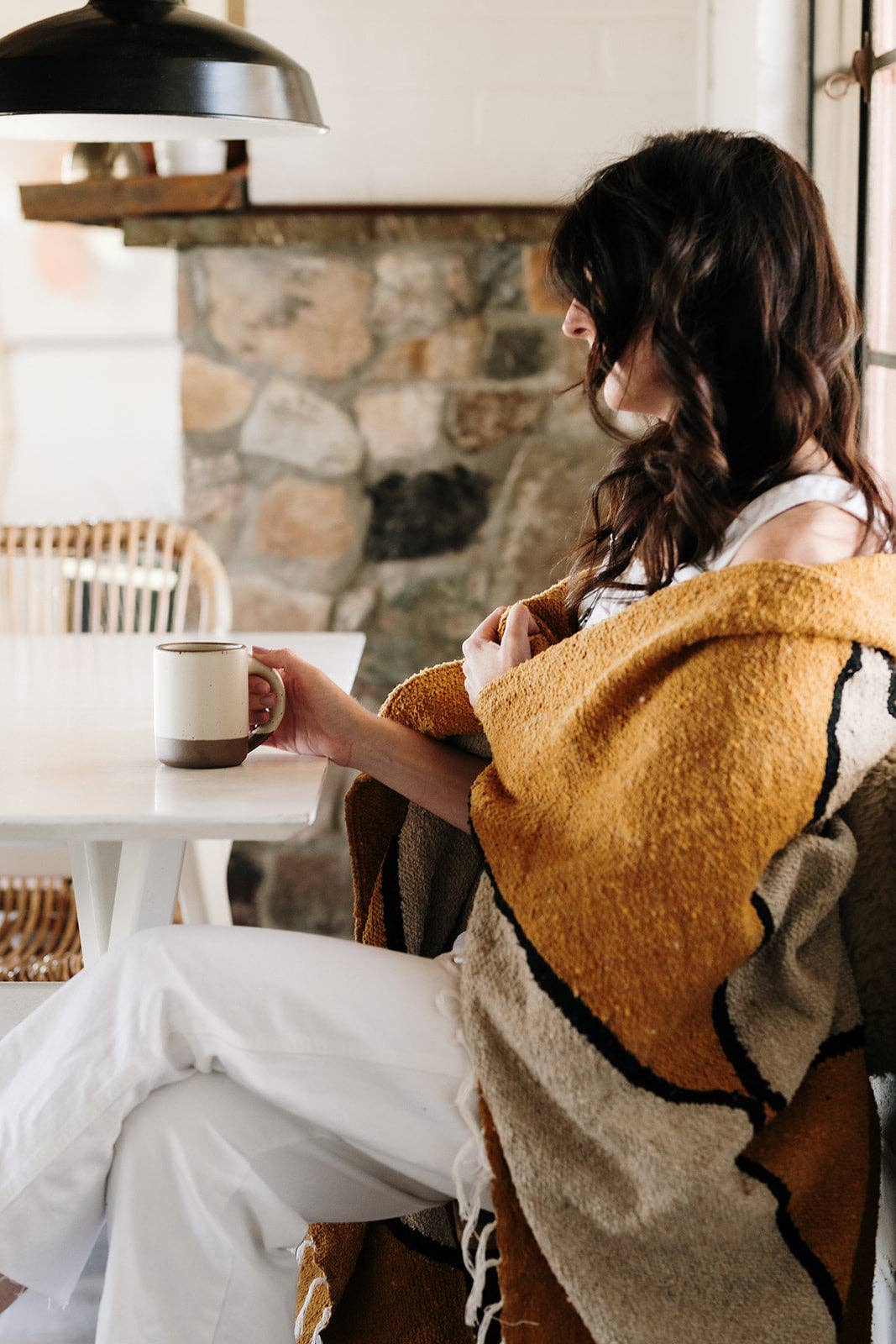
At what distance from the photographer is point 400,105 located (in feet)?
7.78

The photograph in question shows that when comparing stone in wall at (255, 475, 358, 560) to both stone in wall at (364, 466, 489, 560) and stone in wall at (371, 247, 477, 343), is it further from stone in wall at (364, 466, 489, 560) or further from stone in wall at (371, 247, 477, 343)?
stone in wall at (371, 247, 477, 343)

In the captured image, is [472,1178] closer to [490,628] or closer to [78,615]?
[490,628]

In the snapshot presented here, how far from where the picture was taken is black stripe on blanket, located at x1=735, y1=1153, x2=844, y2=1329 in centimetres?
92

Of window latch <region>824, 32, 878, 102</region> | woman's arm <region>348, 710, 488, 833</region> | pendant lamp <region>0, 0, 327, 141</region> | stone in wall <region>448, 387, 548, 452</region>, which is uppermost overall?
window latch <region>824, 32, 878, 102</region>

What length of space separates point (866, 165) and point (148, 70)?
3.42 feet

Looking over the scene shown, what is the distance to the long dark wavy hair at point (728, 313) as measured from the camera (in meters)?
1.12

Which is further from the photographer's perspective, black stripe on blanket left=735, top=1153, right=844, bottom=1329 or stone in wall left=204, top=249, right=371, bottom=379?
stone in wall left=204, top=249, right=371, bottom=379

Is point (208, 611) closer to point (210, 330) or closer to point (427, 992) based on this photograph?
point (210, 330)

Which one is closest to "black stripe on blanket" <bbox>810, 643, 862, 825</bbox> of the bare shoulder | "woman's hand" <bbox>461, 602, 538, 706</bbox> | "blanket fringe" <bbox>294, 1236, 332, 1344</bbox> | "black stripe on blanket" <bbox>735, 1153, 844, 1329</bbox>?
the bare shoulder

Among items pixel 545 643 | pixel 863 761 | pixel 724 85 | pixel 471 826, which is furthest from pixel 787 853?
pixel 724 85

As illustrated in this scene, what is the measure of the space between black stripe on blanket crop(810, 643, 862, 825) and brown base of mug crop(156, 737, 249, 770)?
0.51 m

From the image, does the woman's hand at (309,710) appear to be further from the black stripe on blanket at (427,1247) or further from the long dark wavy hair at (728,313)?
the black stripe on blanket at (427,1247)

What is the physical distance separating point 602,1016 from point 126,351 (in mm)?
1951

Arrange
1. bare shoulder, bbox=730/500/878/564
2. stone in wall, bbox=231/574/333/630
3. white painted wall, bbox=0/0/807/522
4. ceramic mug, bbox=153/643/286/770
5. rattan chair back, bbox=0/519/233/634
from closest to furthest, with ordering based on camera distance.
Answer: bare shoulder, bbox=730/500/878/564 → ceramic mug, bbox=153/643/286/770 → rattan chair back, bbox=0/519/233/634 → white painted wall, bbox=0/0/807/522 → stone in wall, bbox=231/574/333/630
